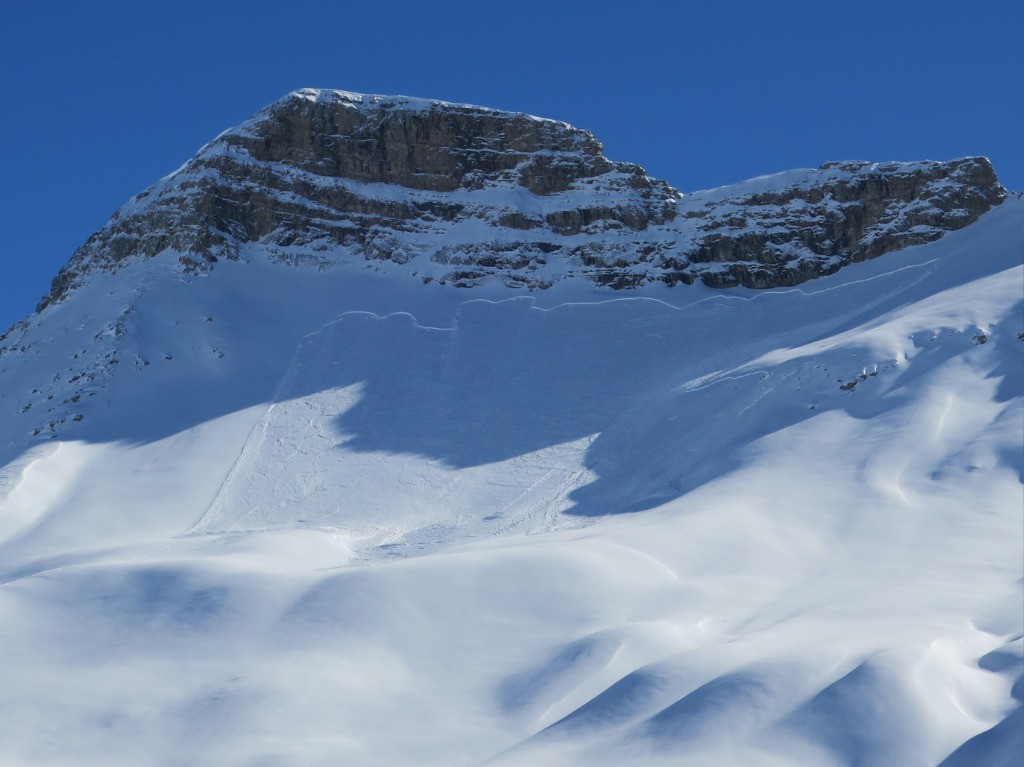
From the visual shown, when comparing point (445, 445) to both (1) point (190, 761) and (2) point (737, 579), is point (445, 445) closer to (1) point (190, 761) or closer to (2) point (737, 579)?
(2) point (737, 579)

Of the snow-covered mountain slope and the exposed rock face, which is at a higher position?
the exposed rock face

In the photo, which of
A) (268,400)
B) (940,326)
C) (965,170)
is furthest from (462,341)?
(965,170)

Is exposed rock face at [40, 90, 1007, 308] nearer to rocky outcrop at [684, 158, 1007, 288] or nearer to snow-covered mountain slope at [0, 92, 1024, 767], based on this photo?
rocky outcrop at [684, 158, 1007, 288]

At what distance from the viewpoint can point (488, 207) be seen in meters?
70.0

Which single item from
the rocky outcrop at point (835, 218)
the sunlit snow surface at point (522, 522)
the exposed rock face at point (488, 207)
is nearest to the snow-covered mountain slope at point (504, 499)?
the sunlit snow surface at point (522, 522)

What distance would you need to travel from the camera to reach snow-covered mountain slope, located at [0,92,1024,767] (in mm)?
24953

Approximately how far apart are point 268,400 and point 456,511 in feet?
43.4

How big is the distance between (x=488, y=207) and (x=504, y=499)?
29020mm

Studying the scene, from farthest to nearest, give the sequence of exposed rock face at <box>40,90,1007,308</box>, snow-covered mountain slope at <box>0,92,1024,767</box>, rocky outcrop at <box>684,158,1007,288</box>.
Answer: exposed rock face at <box>40,90,1007,308</box> < rocky outcrop at <box>684,158,1007,288</box> < snow-covered mountain slope at <box>0,92,1024,767</box>

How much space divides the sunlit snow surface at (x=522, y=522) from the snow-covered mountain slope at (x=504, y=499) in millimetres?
120

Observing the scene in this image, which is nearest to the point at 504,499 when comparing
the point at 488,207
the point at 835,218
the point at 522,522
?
the point at 522,522

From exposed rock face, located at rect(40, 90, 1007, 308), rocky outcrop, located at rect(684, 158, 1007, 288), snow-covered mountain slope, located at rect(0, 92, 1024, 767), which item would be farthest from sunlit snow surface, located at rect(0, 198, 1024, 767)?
exposed rock face, located at rect(40, 90, 1007, 308)

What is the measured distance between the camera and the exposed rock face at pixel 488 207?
2557 inches

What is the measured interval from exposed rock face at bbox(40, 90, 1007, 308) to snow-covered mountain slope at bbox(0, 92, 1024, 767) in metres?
0.33
